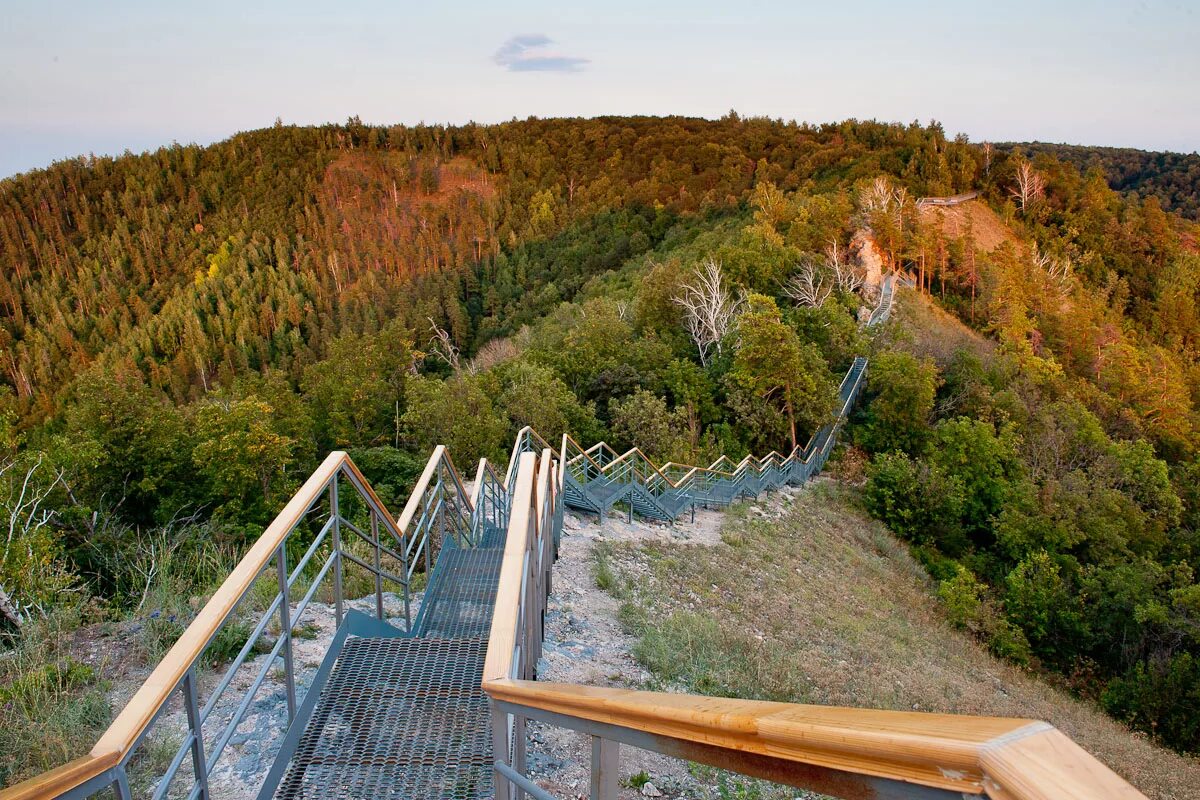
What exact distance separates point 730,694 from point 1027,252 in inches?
2471

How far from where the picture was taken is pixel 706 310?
34.0 meters

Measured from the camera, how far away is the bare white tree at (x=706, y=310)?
33281 mm

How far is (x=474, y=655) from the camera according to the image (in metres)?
4.27

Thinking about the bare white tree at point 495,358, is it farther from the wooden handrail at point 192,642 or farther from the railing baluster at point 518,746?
the railing baluster at point 518,746

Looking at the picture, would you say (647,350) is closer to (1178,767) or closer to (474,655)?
(1178,767)

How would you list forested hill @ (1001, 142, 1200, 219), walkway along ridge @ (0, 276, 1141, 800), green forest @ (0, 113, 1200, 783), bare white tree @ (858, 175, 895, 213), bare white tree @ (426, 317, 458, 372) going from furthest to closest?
forested hill @ (1001, 142, 1200, 219)
bare white tree @ (858, 175, 895, 213)
bare white tree @ (426, 317, 458, 372)
green forest @ (0, 113, 1200, 783)
walkway along ridge @ (0, 276, 1141, 800)

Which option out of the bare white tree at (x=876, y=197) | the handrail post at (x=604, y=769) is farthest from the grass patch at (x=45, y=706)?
the bare white tree at (x=876, y=197)

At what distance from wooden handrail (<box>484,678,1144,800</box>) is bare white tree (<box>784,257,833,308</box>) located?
122 feet

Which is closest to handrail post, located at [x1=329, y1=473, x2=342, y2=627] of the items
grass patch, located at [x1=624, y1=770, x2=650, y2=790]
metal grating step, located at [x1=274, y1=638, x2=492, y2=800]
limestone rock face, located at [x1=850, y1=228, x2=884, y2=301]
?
metal grating step, located at [x1=274, y1=638, x2=492, y2=800]

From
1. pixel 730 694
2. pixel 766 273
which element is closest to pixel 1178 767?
pixel 730 694

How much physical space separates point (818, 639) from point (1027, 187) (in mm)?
75320

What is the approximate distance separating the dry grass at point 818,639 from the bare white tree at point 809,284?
2123 cm

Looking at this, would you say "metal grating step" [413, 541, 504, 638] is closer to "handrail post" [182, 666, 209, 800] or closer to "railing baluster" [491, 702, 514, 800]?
"handrail post" [182, 666, 209, 800]

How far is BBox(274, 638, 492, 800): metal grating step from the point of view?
10.9ft
